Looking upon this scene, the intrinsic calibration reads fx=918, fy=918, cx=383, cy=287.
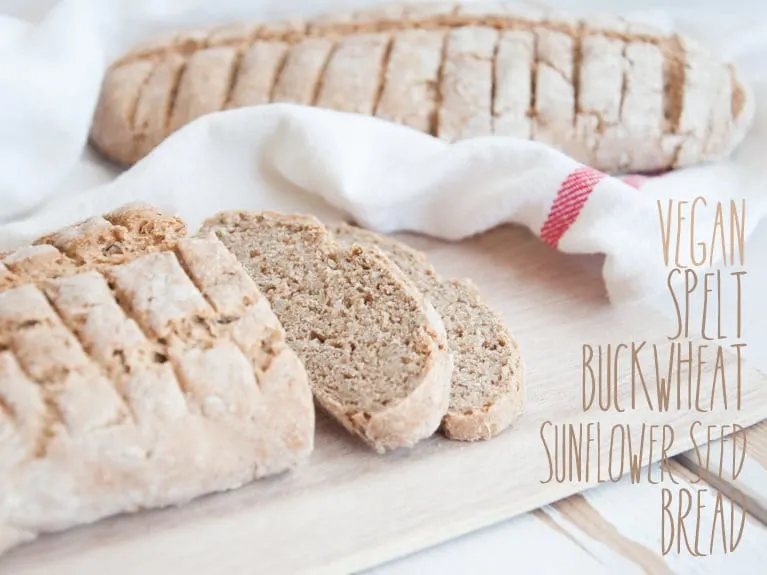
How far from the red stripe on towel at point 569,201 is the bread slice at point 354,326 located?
28.9 inches

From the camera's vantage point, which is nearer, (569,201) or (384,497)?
(384,497)

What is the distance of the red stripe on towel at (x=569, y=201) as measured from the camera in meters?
2.88

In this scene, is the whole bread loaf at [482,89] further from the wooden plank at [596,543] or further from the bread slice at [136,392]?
the wooden plank at [596,543]

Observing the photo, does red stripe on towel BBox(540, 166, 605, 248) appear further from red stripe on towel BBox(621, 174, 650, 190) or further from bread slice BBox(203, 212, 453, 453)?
bread slice BBox(203, 212, 453, 453)

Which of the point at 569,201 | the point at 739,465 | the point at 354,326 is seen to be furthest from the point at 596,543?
the point at 569,201

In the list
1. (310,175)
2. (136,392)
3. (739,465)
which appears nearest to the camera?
(136,392)

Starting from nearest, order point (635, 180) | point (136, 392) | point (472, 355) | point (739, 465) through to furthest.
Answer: point (136, 392)
point (739, 465)
point (472, 355)
point (635, 180)

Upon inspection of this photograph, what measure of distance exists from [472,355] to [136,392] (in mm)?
898

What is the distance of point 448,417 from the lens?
2162mm

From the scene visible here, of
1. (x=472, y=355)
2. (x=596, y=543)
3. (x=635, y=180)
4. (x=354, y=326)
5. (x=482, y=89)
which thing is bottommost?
(x=596, y=543)

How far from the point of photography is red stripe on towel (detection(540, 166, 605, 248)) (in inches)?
113

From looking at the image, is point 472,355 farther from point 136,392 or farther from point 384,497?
point 136,392

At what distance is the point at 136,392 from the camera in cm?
186

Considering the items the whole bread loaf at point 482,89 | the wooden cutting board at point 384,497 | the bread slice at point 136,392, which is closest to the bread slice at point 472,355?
the wooden cutting board at point 384,497
